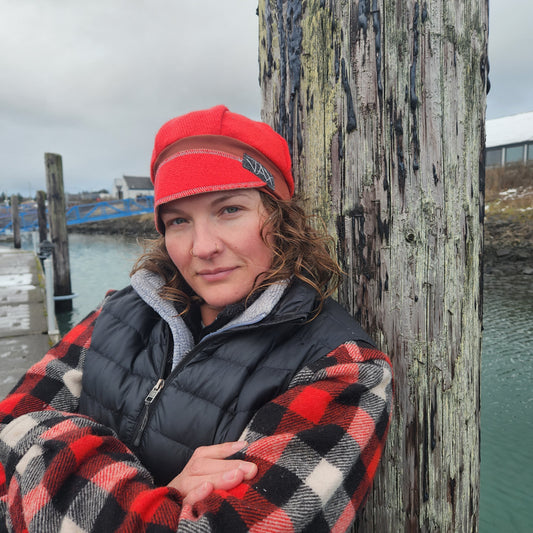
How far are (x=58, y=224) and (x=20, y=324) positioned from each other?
20.5 feet

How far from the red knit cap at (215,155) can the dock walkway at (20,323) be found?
307 cm

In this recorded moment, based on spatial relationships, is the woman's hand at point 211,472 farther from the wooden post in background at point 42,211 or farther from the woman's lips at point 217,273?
the wooden post in background at point 42,211

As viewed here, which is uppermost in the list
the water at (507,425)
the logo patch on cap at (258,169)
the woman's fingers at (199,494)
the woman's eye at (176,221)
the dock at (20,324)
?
the logo patch on cap at (258,169)

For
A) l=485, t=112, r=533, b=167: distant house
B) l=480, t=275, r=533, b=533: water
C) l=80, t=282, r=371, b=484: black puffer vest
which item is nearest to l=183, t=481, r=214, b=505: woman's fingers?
l=80, t=282, r=371, b=484: black puffer vest

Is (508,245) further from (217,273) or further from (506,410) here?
(217,273)

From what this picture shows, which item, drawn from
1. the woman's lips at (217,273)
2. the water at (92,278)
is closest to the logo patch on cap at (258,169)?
the woman's lips at (217,273)

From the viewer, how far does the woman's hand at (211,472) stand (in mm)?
853

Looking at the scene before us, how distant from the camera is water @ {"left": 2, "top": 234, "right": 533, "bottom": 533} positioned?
331 centimetres

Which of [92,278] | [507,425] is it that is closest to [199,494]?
[507,425]

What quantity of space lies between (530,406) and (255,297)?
4.87 m

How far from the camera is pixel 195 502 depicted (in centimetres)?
85

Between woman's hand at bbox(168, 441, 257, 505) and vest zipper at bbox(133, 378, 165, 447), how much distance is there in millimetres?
206

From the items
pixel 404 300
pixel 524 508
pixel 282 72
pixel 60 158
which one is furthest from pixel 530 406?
pixel 60 158

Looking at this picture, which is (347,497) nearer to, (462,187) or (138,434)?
(138,434)
